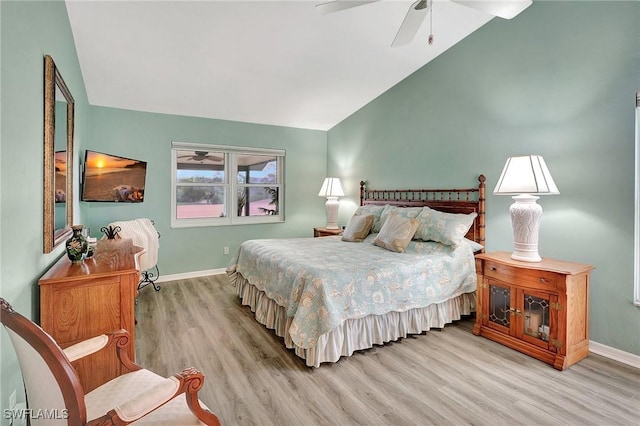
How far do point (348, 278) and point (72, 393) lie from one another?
1849 mm

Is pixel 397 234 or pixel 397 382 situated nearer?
pixel 397 382

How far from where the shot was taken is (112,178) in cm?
387

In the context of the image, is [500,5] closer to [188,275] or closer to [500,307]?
[500,307]

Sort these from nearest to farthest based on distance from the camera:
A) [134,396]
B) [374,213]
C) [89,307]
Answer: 1. [134,396]
2. [89,307]
3. [374,213]

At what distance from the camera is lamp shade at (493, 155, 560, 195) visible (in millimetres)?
2555

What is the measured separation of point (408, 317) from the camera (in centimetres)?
291

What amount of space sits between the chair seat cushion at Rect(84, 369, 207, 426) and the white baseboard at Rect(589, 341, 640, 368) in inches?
120

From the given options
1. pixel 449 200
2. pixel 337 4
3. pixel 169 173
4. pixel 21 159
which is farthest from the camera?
pixel 169 173

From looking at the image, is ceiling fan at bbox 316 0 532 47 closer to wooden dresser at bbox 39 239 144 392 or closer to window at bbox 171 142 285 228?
wooden dresser at bbox 39 239 144 392

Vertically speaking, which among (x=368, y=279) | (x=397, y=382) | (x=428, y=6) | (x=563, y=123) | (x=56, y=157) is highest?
(x=428, y=6)

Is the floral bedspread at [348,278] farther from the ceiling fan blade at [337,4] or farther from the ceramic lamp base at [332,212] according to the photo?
the ceiling fan blade at [337,4]

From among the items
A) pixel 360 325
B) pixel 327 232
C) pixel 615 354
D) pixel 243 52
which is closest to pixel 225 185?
pixel 327 232

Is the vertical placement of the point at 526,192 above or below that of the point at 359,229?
above

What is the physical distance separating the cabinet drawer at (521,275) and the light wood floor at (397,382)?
581 millimetres
